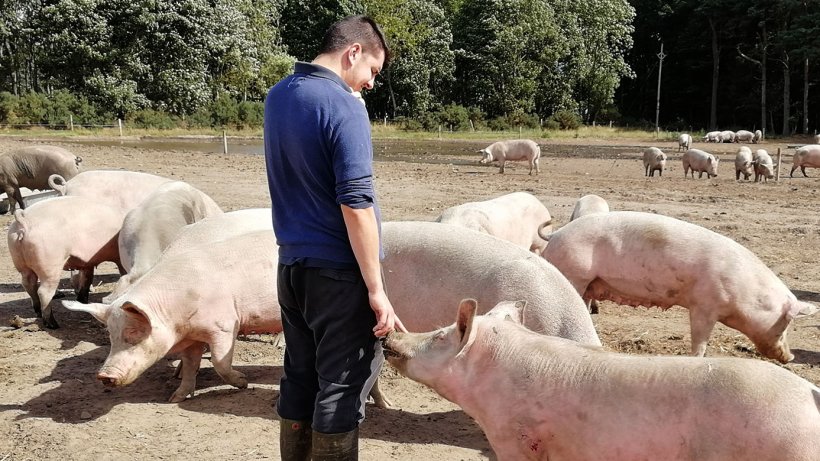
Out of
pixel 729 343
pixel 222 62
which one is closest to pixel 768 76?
pixel 222 62

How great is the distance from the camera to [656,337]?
682 cm

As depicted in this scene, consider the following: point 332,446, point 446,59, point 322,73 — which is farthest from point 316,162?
point 446,59

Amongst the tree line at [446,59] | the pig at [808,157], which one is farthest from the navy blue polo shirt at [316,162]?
the tree line at [446,59]

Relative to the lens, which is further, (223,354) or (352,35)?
(223,354)

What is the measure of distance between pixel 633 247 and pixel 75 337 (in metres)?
4.92

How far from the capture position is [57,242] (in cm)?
728

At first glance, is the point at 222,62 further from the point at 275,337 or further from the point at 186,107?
the point at 275,337

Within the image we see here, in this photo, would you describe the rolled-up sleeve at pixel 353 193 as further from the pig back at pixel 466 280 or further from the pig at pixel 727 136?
the pig at pixel 727 136

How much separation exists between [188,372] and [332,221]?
9.68 ft

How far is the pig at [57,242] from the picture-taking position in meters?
7.18

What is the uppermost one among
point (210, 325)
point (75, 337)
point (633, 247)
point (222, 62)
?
point (222, 62)

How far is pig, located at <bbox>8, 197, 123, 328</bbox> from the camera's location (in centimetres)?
718

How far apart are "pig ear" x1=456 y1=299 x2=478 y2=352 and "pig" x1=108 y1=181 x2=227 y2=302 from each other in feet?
12.1

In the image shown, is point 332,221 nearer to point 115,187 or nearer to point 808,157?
point 115,187
